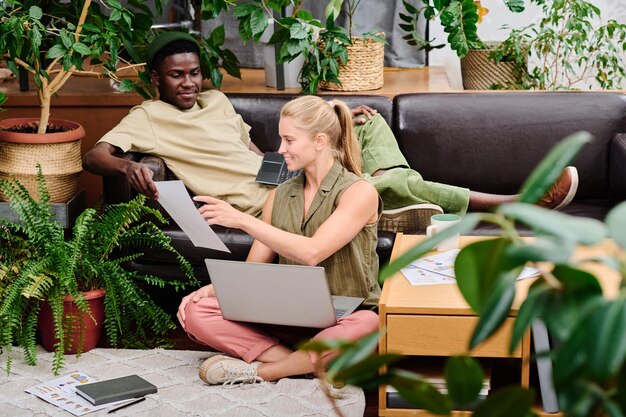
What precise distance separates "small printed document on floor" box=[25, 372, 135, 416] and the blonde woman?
0.35 meters

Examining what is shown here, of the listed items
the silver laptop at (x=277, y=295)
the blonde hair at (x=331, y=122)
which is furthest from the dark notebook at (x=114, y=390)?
the blonde hair at (x=331, y=122)

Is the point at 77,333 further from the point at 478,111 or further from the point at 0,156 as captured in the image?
the point at 478,111

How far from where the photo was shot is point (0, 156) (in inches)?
134

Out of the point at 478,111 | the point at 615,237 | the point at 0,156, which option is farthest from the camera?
the point at 478,111

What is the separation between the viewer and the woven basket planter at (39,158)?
3350 mm

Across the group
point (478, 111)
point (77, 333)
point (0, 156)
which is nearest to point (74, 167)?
point (0, 156)

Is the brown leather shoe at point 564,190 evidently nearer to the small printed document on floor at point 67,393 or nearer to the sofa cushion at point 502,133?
the sofa cushion at point 502,133

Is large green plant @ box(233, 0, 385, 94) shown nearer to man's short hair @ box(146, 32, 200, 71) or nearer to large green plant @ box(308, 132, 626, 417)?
man's short hair @ box(146, 32, 200, 71)

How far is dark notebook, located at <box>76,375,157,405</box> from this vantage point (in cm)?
267

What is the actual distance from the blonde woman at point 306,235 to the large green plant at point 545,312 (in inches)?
77.3

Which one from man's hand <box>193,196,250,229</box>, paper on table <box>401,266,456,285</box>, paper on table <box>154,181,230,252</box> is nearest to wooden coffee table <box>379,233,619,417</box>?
paper on table <box>401,266,456,285</box>

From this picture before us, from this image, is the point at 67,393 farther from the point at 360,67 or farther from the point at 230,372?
the point at 360,67

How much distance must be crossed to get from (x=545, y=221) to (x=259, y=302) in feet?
7.00

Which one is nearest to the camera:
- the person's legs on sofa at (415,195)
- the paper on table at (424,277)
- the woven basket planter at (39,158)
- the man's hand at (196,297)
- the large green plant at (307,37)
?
the paper on table at (424,277)
